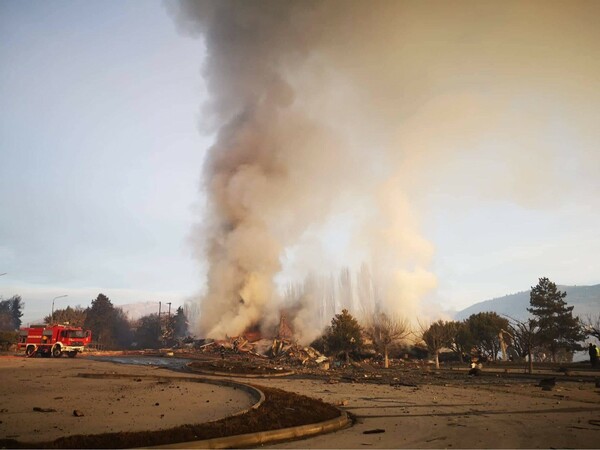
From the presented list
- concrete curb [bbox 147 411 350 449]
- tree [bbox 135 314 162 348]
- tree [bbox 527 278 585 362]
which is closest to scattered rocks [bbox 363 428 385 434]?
concrete curb [bbox 147 411 350 449]

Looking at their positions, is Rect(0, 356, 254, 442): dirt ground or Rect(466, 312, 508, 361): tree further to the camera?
Rect(466, 312, 508, 361): tree

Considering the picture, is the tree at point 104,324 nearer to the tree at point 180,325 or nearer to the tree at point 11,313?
the tree at point 180,325

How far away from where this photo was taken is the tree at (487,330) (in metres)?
56.0

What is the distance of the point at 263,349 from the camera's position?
5812 centimetres

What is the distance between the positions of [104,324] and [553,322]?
86.7 m

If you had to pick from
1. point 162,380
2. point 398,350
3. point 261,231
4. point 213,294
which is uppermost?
point 261,231

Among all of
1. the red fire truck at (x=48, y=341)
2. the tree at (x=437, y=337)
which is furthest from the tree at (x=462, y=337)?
the red fire truck at (x=48, y=341)

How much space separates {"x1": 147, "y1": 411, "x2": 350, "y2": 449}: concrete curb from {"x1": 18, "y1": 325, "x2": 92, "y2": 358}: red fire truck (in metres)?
40.1

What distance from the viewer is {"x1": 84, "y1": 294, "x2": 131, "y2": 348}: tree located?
87375mm

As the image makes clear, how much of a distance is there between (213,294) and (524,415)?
206ft

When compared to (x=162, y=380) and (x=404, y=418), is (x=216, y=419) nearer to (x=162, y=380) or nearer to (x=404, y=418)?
(x=404, y=418)

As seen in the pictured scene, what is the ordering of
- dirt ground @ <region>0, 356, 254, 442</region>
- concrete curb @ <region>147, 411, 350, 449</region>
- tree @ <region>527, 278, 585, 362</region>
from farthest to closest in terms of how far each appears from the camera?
tree @ <region>527, 278, 585, 362</region> < dirt ground @ <region>0, 356, 254, 442</region> < concrete curb @ <region>147, 411, 350, 449</region>

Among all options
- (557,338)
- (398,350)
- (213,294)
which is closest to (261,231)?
(213,294)

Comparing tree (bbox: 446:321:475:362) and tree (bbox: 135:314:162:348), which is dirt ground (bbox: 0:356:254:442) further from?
tree (bbox: 135:314:162:348)
